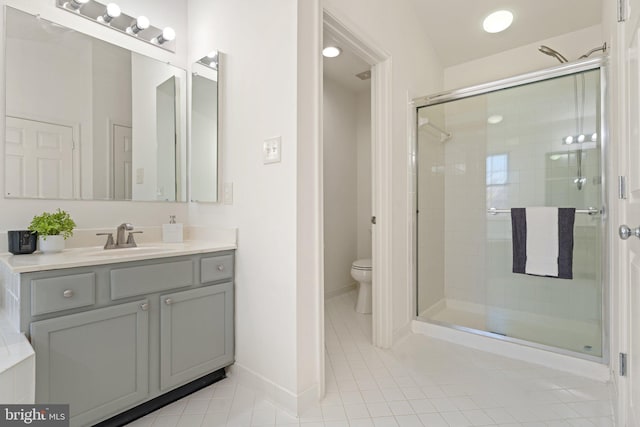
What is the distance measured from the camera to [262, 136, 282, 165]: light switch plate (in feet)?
4.88

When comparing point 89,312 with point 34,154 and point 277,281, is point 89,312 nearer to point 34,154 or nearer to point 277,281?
point 277,281

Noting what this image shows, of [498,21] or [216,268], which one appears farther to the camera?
[498,21]

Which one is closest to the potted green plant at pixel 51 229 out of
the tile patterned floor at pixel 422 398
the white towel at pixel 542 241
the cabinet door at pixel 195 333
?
the cabinet door at pixel 195 333

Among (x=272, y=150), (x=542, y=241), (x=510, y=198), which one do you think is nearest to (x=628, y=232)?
(x=542, y=241)

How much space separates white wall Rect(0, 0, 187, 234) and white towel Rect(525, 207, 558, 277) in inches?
97.4

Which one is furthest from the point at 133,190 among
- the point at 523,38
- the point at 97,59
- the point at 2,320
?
the point at 523,38

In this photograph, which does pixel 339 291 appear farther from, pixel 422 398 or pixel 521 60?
pixel 521 60

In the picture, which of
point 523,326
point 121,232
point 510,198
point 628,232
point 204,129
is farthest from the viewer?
point 510,198

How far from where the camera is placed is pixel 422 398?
5.06ft

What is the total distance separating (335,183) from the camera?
3.46 metres

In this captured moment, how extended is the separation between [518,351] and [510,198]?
4.20 ft

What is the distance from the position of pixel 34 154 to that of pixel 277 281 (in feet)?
4.55

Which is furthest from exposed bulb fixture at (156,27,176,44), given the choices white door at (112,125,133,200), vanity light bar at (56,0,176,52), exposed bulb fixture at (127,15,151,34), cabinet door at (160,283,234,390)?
cabinet door at (160,283,234,390)

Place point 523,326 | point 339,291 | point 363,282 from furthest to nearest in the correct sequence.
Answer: point 339,291, point 363,282, point 523,326
